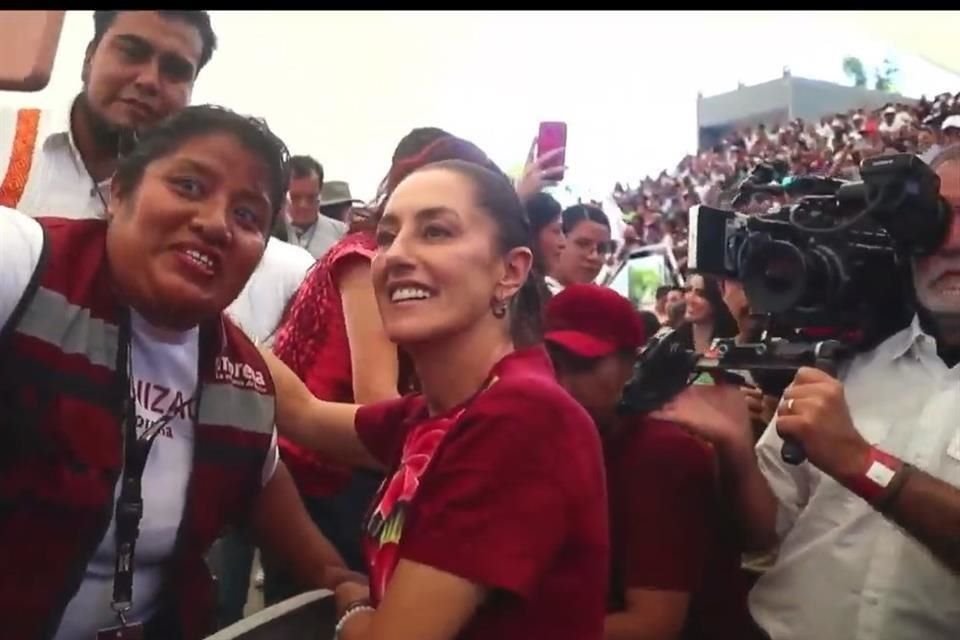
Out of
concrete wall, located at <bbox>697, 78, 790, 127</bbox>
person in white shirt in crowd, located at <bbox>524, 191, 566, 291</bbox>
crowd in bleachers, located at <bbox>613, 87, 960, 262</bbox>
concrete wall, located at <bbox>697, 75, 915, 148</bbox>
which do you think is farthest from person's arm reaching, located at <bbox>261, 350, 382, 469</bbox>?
concrete wall, located at <bbox>697, 78, 790, 127</bbox>

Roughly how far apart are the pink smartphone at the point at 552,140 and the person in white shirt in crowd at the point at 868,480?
2.02ft

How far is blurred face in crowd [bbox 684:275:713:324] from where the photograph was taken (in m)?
1.90

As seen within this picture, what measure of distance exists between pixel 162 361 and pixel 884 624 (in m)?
0.81

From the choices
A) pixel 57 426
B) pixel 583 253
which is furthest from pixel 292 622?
pixel 583 253

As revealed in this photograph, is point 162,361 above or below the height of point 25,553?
above

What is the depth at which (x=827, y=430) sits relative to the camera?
976 mm

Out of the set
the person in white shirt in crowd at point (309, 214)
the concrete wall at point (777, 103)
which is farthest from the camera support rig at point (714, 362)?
the concrete wall at point (777, 103)

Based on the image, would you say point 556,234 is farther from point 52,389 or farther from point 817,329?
point 52,389

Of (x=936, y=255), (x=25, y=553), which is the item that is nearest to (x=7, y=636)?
(x=25, y=553)

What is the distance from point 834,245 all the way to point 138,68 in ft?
3.11

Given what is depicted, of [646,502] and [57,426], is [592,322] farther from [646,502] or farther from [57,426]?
[57,426]

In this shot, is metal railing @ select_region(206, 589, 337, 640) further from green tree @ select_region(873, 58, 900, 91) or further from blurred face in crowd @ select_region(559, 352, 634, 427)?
green tree @ select_region(873, 58, 900, 91)

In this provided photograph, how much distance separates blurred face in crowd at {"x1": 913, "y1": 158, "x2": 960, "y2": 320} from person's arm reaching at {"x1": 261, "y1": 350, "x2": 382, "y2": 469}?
0.65m

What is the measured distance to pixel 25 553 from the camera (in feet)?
3.03
